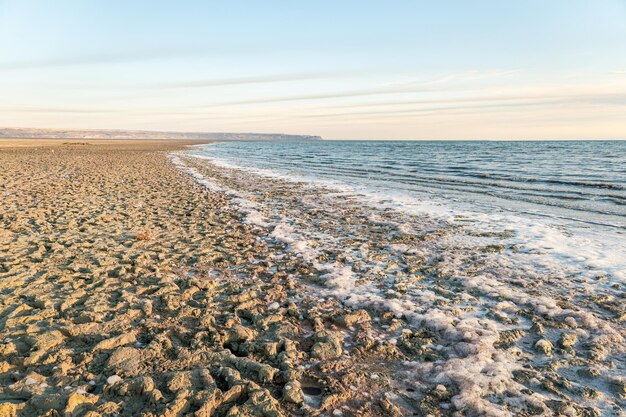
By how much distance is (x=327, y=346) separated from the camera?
478 cm

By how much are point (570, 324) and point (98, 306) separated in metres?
6.64

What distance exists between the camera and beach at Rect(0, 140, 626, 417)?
12.4 feet

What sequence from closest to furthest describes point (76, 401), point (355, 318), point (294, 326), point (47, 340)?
point (76, 401)
point (47, 340)
point (294, 326)
point (355, 318)

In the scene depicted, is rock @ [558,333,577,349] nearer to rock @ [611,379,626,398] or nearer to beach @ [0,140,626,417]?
beach @ [0,140,626,417]

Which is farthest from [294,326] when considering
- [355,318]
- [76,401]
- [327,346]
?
[76,401]

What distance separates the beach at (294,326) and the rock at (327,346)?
0.02 m

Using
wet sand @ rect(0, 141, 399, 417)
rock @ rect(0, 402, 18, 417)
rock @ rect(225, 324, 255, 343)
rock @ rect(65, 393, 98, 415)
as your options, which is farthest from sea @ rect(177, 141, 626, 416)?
rock @ rect(0, 402, 18, 417)

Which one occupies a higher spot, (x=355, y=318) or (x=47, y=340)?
(x=47, y=340)

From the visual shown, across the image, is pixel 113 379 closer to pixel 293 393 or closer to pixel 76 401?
pixel 76 401

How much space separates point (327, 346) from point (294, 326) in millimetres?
737

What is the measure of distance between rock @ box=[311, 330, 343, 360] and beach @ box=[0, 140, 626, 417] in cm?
2

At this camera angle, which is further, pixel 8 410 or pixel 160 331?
pixel 160 331

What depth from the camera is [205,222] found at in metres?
11.4

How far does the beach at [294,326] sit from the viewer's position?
3.79m
